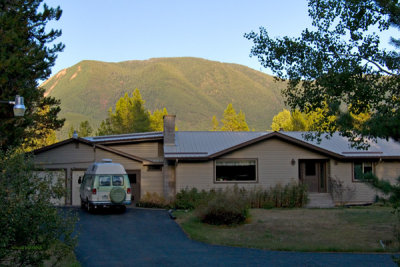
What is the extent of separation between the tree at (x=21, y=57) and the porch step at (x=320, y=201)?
14121mm

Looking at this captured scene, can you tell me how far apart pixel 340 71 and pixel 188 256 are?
699 centimetres

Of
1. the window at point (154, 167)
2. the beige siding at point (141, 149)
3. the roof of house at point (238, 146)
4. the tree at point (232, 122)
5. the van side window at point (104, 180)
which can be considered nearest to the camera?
the van side window at point (104, 180)

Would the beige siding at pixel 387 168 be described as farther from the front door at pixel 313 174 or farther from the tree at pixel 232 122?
the tree at pixel 232 122

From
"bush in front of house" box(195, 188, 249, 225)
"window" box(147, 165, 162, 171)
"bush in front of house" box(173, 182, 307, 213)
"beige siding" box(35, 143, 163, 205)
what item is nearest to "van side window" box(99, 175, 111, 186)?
"bush in front of house" box(173, 182, 307, 213)


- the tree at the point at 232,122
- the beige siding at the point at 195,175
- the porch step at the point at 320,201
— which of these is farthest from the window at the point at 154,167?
the tree at the point at 232,122

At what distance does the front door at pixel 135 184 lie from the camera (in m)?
25.3

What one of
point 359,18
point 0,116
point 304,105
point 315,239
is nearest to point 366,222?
point 315,239

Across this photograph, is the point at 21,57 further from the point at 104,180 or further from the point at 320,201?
the point at 320,201

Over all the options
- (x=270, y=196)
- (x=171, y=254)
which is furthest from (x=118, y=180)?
(x=171, y=254)

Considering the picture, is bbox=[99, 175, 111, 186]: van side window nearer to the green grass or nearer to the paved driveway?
the paved driveway

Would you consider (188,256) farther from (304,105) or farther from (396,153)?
(396,153)

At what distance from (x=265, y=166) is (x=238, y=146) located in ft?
6.25

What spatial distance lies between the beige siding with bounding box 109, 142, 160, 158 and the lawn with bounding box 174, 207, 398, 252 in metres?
6.41

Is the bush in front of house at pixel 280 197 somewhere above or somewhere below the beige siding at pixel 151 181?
below
